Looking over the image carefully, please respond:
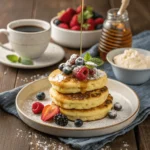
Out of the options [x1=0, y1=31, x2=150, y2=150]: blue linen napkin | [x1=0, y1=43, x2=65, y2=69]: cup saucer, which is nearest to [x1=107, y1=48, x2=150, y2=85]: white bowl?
[x1=0, y1=31, x2=150, y2=150]: blue linen napkin

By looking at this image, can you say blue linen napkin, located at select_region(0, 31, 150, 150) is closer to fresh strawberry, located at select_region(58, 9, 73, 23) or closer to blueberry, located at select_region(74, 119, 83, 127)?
blueberry, located at select_region(74, 119, 83, 127)

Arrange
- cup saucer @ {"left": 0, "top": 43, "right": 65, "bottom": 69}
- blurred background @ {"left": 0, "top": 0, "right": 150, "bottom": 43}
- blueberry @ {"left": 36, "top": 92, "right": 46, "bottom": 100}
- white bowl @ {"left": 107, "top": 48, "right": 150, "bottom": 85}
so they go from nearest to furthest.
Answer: blueberry @ {"left": 36, "top": 92, "right": 46, "bottom": 100} < white bowl @ {"left": 107, "top": 48, "right": 150, "bottom": 85} < cup saucer @ {"left": 0, "top": 43, "right": 65, "bottom": 69} < blurred background @ {"left": 0, "top": 0, "right": 150, "bottom": 43}

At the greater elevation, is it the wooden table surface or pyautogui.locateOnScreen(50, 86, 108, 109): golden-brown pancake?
pyautogui.locateOnScreen(50, 86, 108, 109): golden-brown pancake

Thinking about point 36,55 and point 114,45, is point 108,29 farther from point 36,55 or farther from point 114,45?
point 36,55

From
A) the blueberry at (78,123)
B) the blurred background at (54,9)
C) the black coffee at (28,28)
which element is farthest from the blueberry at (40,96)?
the blurred background at (54,9)

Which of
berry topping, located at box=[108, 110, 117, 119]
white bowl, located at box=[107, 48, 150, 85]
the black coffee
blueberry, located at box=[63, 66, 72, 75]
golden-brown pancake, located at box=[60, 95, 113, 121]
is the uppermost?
blueberry, located at box=[63, 66, 72, 75]

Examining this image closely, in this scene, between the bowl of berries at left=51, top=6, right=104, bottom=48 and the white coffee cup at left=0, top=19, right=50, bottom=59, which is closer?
the white coffee cup at left=0, top=19, right=50, bottom=59
